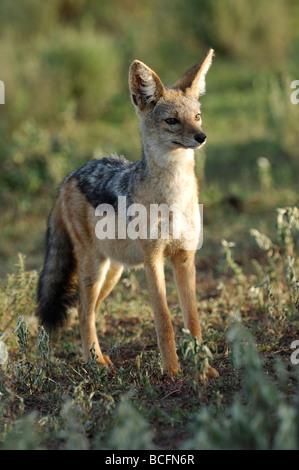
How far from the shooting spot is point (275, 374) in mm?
3967

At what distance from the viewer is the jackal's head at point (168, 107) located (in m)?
4.38

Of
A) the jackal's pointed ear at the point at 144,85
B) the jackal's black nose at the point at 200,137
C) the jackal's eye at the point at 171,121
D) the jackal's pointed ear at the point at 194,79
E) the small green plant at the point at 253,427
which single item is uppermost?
the jackal's pointed ear at the point at 194,79

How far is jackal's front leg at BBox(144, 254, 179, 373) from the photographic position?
14.4 feet

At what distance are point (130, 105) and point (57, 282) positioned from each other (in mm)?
8263

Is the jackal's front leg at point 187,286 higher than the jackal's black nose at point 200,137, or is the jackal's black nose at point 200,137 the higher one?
the jackal's black nose at point 200,137

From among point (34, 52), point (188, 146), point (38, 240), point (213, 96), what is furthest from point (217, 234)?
point (34, 52)

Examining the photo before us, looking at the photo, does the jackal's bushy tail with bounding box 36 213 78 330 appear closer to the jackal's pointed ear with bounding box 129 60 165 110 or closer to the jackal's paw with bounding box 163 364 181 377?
the jackal's paw with bounding box 163 364 181 377

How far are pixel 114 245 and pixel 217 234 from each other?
3.19 m

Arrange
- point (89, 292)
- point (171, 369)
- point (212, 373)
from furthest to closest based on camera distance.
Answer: point (89, 292), point (171, 369), point (212, 373)

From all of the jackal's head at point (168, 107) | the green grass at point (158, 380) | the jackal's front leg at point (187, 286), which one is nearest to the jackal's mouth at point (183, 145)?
the jackal's head at point (168, 107)

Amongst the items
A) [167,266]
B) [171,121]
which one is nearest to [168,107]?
[171,121]

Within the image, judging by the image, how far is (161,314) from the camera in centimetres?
448

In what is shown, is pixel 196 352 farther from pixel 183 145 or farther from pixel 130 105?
pixel 130 105

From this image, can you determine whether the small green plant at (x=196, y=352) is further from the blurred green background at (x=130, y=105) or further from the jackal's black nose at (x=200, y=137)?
the blurred green background at (x=130, y=105)
